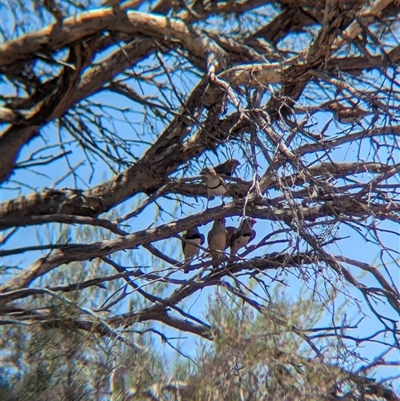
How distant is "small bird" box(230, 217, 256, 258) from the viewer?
5210 mm

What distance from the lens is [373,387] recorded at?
4.13 meters

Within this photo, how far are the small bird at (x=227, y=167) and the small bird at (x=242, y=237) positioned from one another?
37cm

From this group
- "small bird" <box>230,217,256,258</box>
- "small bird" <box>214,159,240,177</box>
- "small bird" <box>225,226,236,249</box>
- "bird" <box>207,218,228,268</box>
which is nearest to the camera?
"small bird" <box>214,159,240,177</box>

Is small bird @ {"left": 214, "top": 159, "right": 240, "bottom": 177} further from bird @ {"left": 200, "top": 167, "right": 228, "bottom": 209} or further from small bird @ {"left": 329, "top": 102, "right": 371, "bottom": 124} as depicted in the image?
small bird @ {"left": 329, "top": 102, "right": 371, "bottom": 124}

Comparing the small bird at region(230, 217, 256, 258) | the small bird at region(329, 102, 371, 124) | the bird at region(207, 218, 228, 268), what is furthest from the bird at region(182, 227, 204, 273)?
the small bird at region(329, 102, 371, 124)

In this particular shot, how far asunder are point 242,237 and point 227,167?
0.59 metres

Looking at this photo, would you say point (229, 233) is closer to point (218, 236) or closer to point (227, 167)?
point (218, 236)

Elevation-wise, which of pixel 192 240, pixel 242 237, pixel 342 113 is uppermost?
pixel 342 113

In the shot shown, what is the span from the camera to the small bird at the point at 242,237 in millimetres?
5210

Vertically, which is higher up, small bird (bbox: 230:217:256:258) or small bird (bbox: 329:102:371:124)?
small bird (bbox: 329:102:371:124)

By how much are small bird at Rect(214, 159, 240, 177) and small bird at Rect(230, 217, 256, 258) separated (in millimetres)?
372

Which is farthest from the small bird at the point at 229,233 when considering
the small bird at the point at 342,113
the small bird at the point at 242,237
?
the small bird at the point at 342,113

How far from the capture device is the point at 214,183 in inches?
195

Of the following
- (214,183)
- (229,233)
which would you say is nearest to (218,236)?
(229,233)
